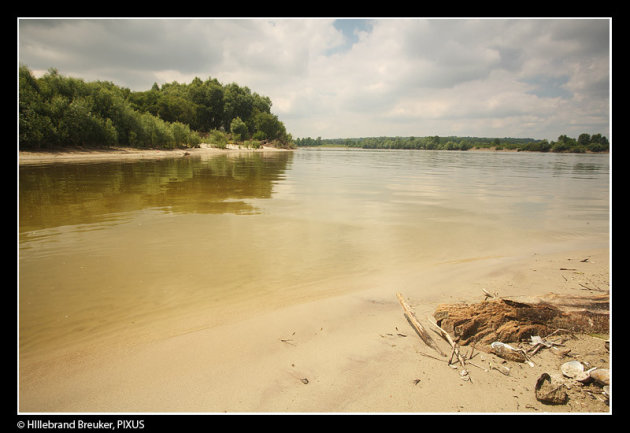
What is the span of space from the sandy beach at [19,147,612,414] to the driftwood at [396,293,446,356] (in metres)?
0.06

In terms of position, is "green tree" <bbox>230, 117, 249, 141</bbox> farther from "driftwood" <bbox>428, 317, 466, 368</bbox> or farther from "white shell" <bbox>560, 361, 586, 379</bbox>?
"white shell" <bbox>560, 361, 586, 379</bbox>

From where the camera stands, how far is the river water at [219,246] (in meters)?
3.77

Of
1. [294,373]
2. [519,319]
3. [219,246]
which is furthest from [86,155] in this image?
[519,319]

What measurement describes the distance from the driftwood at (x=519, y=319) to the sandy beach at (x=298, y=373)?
18 cm

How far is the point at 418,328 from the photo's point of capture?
10.6ft

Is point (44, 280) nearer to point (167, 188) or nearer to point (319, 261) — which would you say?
point (319, 261)

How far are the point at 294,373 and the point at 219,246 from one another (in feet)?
13.3

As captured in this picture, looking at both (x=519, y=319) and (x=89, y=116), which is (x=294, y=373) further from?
(x=89, y=116)

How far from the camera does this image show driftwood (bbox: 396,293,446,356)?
118 inches

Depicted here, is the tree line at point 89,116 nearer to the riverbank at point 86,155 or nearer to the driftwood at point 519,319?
the riverbank at point 86,155

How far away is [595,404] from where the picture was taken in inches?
91.2
